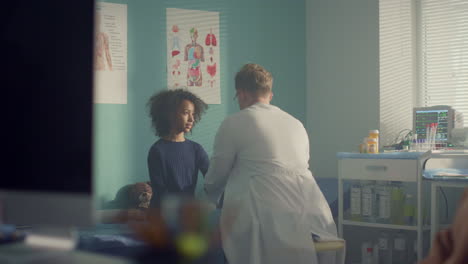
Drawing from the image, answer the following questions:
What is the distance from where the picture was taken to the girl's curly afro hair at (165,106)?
121 inches

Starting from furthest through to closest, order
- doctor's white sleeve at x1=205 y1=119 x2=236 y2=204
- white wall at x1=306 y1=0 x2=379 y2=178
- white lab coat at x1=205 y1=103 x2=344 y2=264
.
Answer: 1. white wall at x1=306 y1=0 x2=379 y2=178
2. doctor's white sleeve at x1=205 y1=119 x2=236 y2=204
3. white lab coat at x1=205 y1=103 x2=344 y2=264

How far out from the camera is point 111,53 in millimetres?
3057

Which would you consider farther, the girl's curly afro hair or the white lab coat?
the girl's curly afro hair

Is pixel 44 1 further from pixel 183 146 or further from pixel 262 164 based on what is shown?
pixel 183 146

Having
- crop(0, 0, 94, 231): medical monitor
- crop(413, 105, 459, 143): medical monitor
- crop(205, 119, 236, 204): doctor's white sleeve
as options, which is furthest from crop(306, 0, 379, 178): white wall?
crop(0, 0, 94, 231): medical monitor

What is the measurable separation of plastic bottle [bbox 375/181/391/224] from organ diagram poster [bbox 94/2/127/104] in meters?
1.62

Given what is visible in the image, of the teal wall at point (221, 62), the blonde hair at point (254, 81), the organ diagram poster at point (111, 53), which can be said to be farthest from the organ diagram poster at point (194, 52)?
the blonde hair at point (254, 81)

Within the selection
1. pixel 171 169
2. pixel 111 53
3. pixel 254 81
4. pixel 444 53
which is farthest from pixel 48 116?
pixel 444 53

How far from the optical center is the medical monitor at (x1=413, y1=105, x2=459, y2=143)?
10.5ft

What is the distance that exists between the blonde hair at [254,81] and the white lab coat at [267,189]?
0.10 m

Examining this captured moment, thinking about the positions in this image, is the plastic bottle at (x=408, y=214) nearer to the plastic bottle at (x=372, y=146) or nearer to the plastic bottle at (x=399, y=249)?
the plastic bottle at (x=399, y=249)

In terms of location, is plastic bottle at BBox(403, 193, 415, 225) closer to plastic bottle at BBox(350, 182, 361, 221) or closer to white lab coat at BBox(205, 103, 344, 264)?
plastic bottle at BBox(350, 182, 361, 221)

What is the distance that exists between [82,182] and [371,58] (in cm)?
319

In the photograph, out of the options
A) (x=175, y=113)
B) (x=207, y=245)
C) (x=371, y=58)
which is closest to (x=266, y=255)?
(x=175, y=113)
